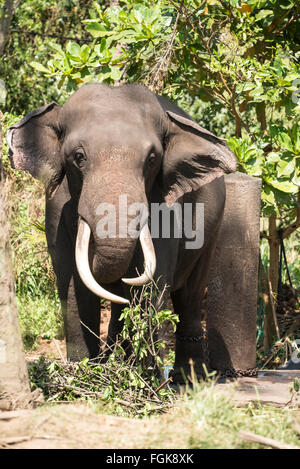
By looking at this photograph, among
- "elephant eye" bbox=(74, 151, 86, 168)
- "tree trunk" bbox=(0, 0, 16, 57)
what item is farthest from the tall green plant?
"tree trunk" bbox=(0, 0, 16, 57)

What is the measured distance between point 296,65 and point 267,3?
0.71 m

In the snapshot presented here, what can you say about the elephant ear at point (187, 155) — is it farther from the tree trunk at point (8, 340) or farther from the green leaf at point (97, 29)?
the tree trunk at point (8, 340)

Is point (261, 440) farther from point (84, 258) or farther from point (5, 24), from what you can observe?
point (5, 24)

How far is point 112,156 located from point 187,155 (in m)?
0.89

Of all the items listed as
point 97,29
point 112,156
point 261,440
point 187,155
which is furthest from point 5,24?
point 97,29

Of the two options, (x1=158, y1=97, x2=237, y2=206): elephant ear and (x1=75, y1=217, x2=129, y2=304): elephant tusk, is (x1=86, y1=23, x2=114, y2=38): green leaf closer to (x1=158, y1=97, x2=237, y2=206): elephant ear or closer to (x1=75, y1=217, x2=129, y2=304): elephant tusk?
(x1=158, y1=97, x2=237, y2=206): elephant ear

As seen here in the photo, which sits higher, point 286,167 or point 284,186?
point 286,167

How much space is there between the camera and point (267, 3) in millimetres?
7461

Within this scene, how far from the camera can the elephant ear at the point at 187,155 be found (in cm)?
584

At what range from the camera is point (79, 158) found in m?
5.27

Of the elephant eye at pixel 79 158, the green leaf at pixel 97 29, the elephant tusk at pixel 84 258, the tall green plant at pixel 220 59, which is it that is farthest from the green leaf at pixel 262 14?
the elephant tusk at pixel 84 258

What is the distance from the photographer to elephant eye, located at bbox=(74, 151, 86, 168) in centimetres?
524
